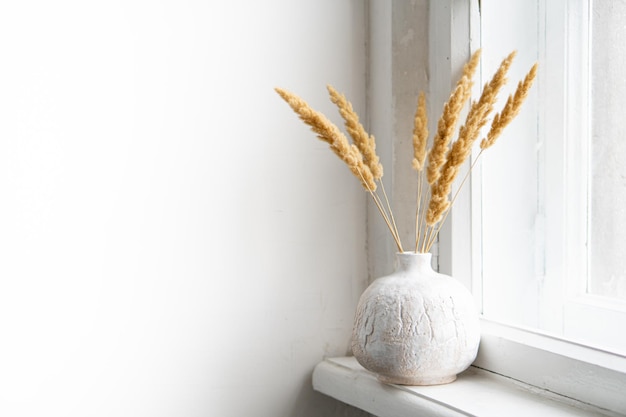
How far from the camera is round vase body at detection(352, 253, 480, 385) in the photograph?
988 millimetres

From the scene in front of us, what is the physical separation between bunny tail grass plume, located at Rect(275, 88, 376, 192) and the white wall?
0.18m

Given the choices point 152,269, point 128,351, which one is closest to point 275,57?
point 152,269

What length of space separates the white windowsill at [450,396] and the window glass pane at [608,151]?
17 cm

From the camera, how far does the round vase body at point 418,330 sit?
99 centimetres

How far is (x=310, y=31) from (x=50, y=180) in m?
0.48

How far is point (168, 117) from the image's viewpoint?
1.11 metres

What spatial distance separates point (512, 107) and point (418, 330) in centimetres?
32

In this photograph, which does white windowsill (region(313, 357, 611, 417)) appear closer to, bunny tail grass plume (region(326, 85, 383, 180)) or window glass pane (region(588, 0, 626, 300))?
window glass pane (region(588, 0, 626, 300))

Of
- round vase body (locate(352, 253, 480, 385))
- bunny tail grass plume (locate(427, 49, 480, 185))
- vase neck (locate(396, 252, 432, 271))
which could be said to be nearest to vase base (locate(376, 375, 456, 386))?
round vase body (locate(352, 253, 480, 385))

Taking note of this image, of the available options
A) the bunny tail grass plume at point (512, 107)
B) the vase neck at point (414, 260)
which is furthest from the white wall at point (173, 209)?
the bunny tail grass plume at point (512, 107)

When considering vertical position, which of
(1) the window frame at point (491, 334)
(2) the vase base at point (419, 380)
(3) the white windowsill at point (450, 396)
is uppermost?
(1) the window frame at point (491, 334)

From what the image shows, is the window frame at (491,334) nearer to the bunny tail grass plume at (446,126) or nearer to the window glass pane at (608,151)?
the window glass pane at (608,151)

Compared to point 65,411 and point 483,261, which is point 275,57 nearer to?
point 483,261

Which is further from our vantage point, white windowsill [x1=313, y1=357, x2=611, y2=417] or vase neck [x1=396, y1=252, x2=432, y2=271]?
vase neck [x1=396, y1=252, x2=432, y2=271]
